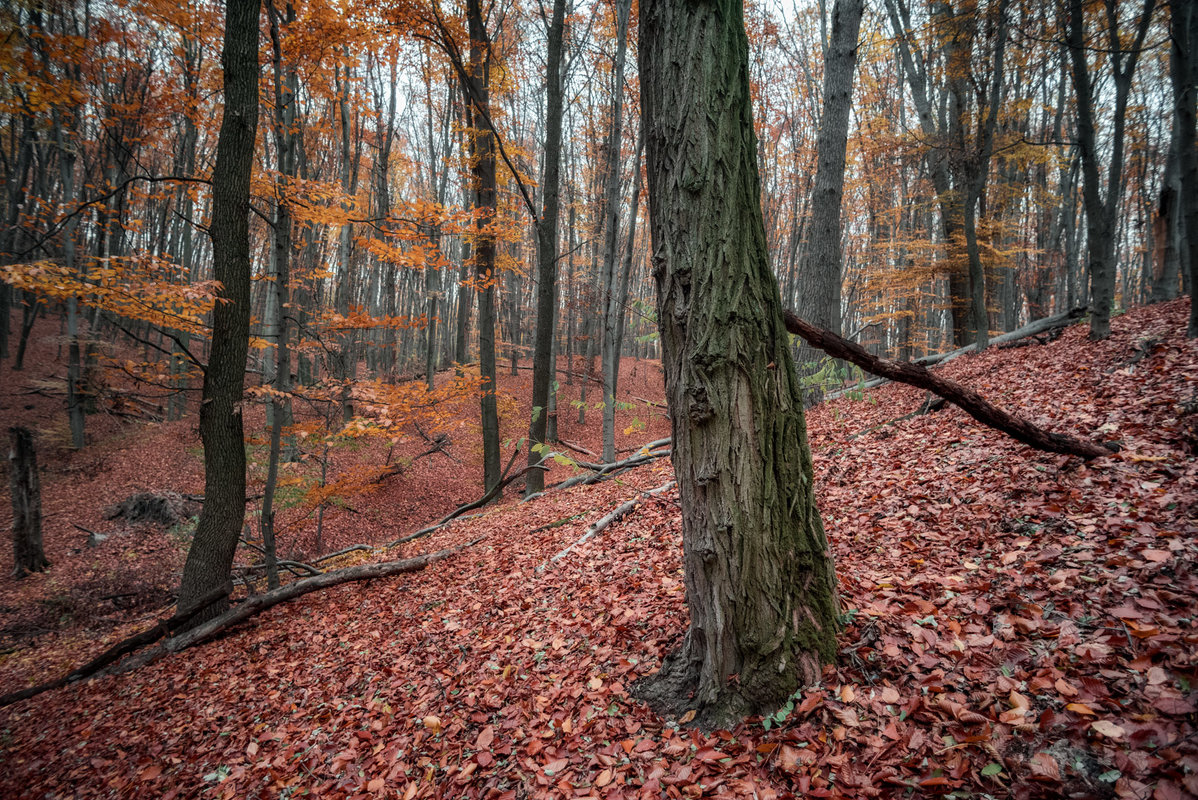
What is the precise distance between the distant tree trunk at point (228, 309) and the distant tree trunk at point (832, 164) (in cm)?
741

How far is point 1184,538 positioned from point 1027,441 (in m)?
1.18

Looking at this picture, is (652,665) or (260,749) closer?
(652,665)

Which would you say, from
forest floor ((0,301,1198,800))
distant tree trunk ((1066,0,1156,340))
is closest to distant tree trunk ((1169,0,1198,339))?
distant tree trunk ((1066,0,1156,340))

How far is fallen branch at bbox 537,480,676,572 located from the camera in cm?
482

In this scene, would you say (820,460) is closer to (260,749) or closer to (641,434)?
(260,749)

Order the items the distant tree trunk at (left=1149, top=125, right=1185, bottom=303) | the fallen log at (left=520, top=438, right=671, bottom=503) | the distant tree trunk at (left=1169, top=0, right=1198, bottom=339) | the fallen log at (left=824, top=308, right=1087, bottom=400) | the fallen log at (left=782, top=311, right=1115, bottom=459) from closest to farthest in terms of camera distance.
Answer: the fallen log at (left=782, top=311, right=1115, bottom=459), the distant tree trunk at (left=1169, top=0, right=1198, bottom=339), the fallen log at (left=824, top=308, right=1087, bottom=400), the distant tree trunk at (left=1149, top=125, right=1185, bottom=303), the fallen log at (left=520, top=438, right=671, bottom=503)

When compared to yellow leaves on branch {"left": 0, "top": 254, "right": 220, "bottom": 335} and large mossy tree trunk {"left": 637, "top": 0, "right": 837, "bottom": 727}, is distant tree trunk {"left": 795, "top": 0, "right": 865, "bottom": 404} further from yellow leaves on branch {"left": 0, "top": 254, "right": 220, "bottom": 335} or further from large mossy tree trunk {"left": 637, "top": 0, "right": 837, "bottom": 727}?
yellow leaves on branch {"left": 0, "top": 254, "right": 220, "bottom": 335}

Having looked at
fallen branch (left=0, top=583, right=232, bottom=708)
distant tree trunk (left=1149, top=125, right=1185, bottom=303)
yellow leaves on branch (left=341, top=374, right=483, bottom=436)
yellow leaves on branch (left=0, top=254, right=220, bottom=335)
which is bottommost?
fallen branch (left=0, top=583, right=232, bottom=708)

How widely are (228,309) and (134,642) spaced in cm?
380

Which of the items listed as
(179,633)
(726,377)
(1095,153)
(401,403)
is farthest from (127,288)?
(1095,153)

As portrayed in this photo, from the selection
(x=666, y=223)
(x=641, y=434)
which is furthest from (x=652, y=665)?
(x=641, y=434)

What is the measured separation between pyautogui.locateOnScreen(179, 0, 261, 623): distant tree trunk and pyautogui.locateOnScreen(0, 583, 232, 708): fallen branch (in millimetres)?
122

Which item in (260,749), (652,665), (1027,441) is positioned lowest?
(260,749)

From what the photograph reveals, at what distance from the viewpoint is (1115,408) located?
12.6 feet
